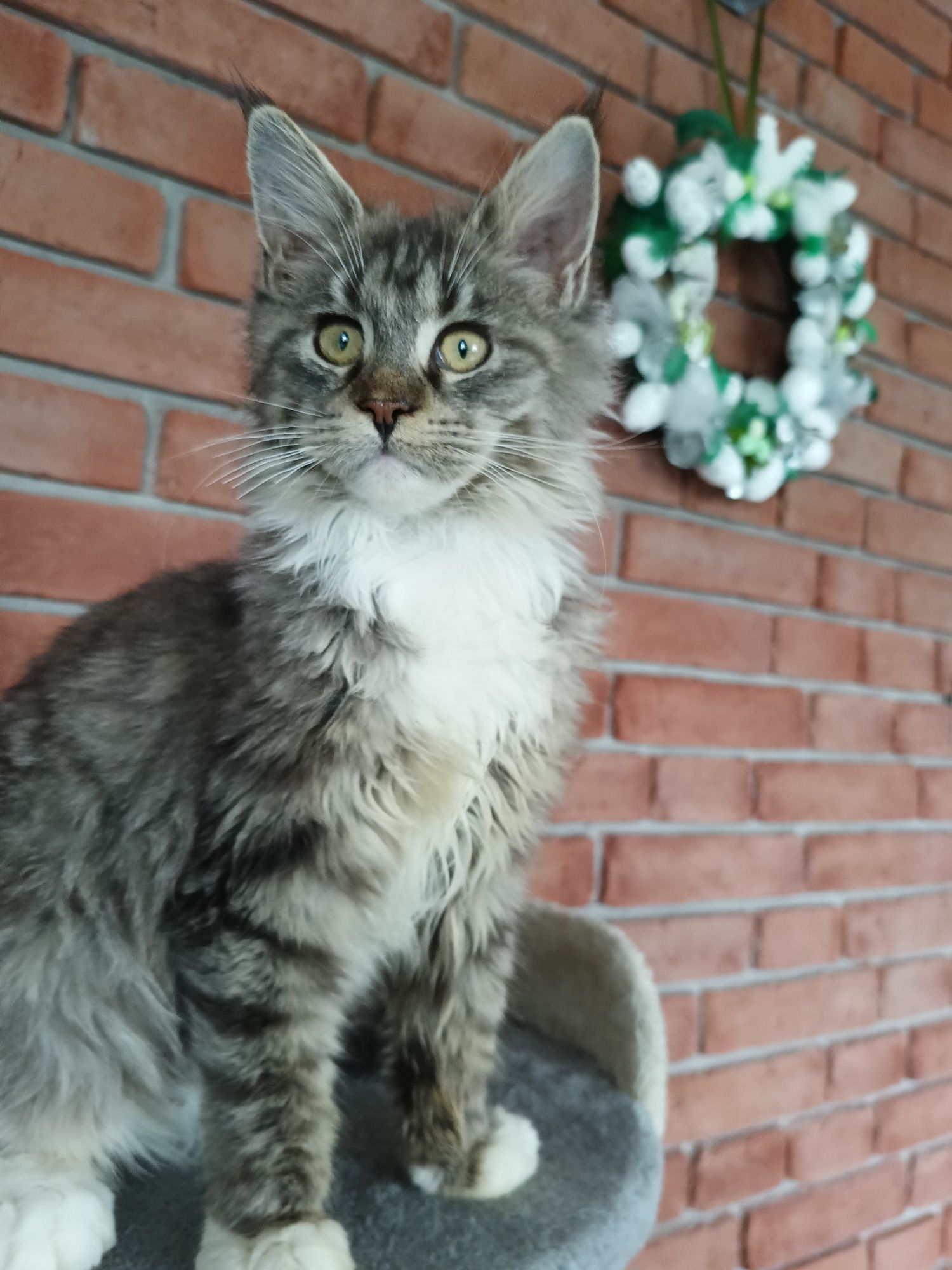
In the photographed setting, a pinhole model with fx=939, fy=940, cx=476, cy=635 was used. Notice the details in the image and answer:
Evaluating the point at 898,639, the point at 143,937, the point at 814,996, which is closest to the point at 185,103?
the point at 143,937

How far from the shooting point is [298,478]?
32.1 inches

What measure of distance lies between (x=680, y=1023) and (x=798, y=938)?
0.30 metres

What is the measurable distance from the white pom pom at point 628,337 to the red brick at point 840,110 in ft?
2.26

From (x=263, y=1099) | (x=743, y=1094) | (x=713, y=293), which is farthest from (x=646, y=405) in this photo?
(x=743, y=1094)

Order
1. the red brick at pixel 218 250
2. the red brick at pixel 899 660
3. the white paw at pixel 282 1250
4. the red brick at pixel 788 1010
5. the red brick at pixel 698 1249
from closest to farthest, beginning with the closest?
the white paw at pixel 282 1250
the red brick at pixel 218 250
the red brick at pixel 698 1249
the red brick at pixel 788 1010
the red brick at pixel 899 660

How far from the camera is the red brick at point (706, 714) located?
1470 millimetres

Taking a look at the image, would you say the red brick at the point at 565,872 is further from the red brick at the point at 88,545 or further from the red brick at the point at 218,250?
the red brick at the point at 218,250

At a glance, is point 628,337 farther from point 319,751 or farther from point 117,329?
point 319,751

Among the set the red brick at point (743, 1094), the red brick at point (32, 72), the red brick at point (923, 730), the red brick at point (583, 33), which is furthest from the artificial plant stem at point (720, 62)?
the red brick at point (743, 1094)

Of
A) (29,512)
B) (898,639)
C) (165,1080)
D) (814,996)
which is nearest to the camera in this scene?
(165,1080)

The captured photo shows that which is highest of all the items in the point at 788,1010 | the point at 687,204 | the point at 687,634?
the point at 687,204

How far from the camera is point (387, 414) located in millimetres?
754

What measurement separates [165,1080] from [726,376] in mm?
1190

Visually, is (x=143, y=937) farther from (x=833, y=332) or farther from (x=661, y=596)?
(x=833, y=332)
